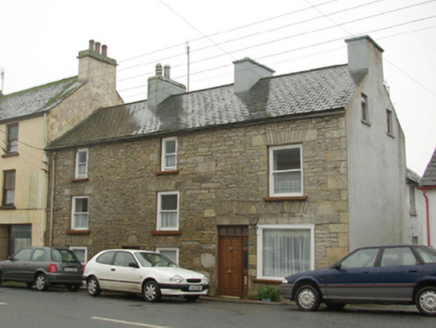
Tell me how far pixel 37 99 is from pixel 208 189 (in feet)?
43.2

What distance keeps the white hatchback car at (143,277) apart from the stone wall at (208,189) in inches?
110

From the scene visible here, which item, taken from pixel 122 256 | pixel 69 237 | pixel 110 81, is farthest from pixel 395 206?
pixel 110 81

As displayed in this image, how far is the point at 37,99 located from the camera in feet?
92.1

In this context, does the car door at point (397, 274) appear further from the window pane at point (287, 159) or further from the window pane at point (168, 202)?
the window pane at point (168, 202)

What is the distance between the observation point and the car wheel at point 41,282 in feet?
61.1

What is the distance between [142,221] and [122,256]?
436 centimetres

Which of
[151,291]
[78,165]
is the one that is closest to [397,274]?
[151,291]

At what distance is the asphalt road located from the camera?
10.6m

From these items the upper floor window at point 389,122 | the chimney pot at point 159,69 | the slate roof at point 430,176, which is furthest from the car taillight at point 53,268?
the upper floor window at point 389,122

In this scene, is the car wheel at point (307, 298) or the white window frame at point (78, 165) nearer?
the car wheel at point (307, 298)

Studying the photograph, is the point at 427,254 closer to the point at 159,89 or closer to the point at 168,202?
the point at 168,202

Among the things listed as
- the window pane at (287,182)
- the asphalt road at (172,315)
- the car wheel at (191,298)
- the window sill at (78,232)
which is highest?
the window pane at (287,182)

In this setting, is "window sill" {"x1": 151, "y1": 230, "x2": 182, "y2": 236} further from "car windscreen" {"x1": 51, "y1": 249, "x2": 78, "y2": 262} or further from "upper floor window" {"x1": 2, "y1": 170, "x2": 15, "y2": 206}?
"upper floor window" {"x1": 2, "y1": 170, "x2": 15, "y2": 206}

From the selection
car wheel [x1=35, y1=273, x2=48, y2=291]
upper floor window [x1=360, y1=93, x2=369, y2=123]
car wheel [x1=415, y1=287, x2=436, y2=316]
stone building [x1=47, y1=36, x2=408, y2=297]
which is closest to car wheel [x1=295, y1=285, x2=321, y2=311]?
car wheel [x1=415, y1=287, x2=436, y2=316]
